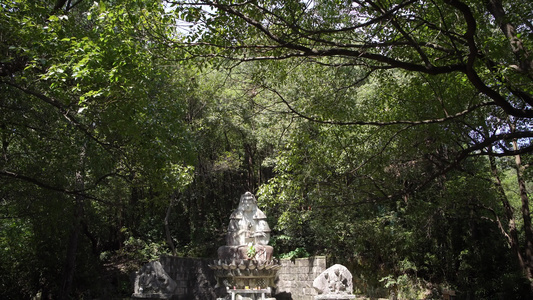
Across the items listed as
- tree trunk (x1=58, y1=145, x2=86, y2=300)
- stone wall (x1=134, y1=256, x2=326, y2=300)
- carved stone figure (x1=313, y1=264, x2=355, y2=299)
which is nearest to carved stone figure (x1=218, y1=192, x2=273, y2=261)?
stone wall (x1=134, y1=256, x2=326, y2=300)

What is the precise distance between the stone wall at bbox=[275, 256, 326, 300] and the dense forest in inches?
46.4

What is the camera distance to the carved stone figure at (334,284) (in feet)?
28.5

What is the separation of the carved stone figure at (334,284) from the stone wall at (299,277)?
2444 millimetres

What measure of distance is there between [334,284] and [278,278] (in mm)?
3809

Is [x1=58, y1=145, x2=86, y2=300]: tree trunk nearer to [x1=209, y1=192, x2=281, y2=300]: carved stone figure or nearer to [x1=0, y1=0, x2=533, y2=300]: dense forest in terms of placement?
[x1=0, y1=0, x2=533, y2=300]: dense forest

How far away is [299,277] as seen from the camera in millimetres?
11898

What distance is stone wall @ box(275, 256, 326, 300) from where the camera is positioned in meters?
11.5

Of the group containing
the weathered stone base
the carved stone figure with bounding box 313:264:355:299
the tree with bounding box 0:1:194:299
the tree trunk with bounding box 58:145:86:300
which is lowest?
the weathered stone base

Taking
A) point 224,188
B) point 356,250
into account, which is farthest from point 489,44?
point 224,188

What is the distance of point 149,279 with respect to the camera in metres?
8.55

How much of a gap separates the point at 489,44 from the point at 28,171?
7453 millimetres

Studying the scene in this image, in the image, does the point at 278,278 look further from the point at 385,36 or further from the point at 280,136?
the point at 385,36

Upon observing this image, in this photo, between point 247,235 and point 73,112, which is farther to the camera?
point 247,235

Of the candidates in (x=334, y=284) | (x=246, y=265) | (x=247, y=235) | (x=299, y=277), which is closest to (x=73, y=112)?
(x=246, y=265)
